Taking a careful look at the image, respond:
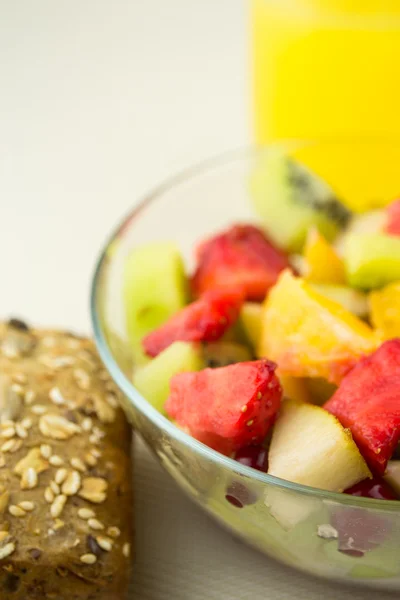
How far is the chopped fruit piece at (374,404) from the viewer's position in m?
1.02

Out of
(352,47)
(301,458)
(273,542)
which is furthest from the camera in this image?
(352,47)

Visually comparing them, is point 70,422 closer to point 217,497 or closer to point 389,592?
point 217,497

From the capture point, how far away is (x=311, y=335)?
1.17 meters

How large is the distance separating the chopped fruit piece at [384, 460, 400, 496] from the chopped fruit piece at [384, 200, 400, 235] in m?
0.49

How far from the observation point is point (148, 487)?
4.54 feet

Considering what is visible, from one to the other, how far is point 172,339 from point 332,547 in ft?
1.27

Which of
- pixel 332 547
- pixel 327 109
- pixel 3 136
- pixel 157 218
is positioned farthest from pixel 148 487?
pixel 3 136

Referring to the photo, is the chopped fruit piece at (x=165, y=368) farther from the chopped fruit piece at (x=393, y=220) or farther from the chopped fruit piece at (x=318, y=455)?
the chopped fruit piece at (x=393, y=220)

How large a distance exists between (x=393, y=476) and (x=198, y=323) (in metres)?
0.36

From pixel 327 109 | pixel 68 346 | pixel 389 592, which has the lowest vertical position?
pixel 389 592

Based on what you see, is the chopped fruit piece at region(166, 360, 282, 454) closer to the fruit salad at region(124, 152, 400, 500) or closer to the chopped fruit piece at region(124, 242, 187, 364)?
the fruit salad at region(124, 152, 400, 500)

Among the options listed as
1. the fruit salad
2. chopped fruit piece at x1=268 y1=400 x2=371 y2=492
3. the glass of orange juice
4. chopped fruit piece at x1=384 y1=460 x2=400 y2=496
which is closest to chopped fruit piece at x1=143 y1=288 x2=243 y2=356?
the fruit salad

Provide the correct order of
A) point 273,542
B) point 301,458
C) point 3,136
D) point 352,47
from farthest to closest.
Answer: point 3,136
point 352,47
point 273,542
point 301,458

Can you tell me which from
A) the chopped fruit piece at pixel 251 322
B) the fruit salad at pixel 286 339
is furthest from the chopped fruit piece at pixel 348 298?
the chopped fruit piece at pixel 251 322
